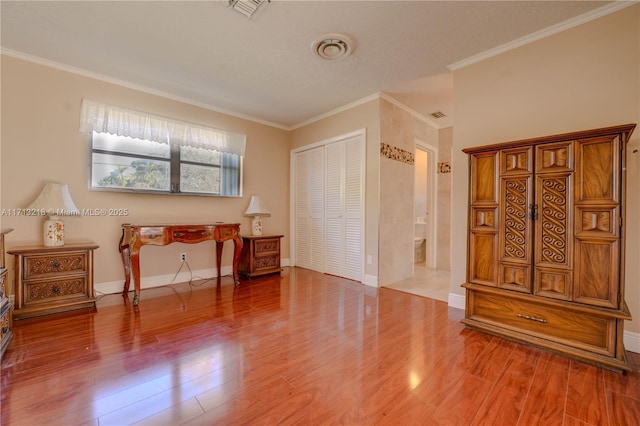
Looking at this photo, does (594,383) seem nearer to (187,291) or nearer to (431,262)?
(431,262)

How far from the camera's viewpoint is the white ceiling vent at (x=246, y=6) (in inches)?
79.7

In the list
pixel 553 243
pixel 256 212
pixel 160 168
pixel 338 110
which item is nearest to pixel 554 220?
pixel 553 243

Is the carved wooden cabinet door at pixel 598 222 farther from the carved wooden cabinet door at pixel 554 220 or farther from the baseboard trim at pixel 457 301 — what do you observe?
the baseboard trim at pixel 457 301

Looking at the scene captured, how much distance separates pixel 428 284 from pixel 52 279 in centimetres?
422

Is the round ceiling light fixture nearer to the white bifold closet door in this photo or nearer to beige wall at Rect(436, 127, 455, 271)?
the white bifold closet door

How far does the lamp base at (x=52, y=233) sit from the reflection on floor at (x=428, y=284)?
12.2 feet

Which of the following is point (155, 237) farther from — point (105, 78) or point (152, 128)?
point (105, 78)

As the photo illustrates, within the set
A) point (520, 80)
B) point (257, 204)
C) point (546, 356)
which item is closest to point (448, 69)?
point (520, 80)

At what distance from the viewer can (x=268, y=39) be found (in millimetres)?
2477

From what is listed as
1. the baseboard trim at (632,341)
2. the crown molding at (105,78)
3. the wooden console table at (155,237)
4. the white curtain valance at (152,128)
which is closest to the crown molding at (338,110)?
the crown molding at (105,78)

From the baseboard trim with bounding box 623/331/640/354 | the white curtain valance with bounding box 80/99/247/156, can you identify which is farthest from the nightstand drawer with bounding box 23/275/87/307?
the baseboard trim with bounding box 623/331/640/354

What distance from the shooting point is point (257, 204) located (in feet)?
14.0

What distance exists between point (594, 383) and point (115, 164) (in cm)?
468

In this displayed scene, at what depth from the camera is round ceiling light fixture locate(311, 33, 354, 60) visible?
2.46 m
